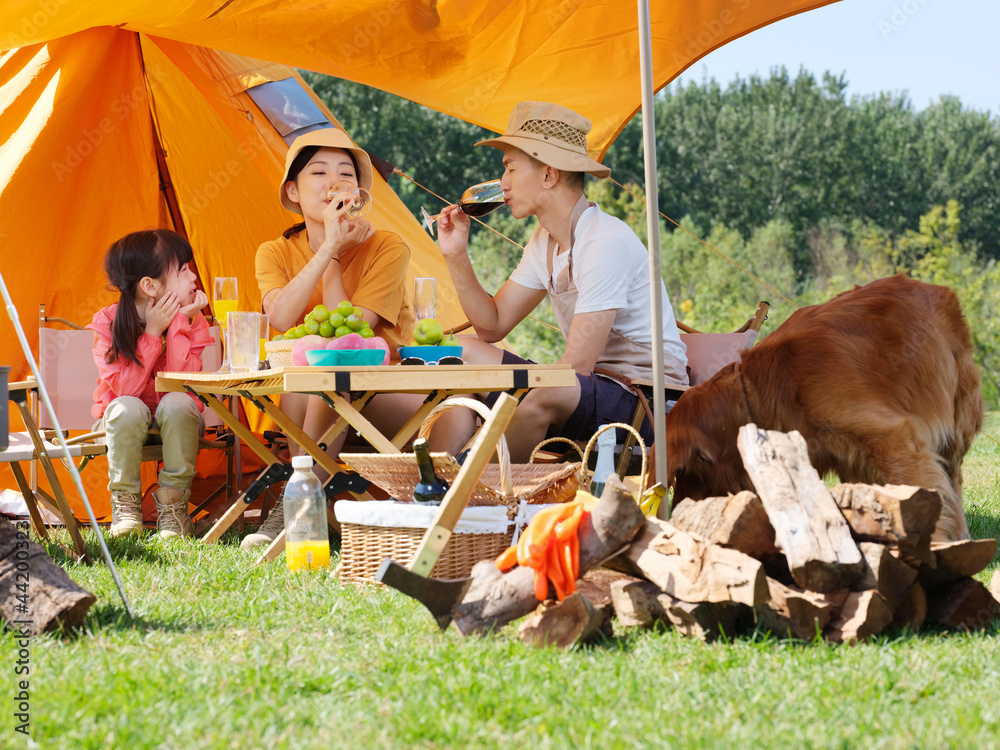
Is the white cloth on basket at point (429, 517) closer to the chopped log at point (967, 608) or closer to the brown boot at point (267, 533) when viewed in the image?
the brown boot at point (267, 533)

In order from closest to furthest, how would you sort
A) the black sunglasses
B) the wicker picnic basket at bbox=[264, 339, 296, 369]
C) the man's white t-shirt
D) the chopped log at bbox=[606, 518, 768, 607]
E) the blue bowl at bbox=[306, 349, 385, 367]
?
the chopped log at bbox=[606, 518, 768, 607], the blue bowl at bbox=[306, 349, 385, 367], the black sunglasses, the wicker picnic basket at bbox=[264, 339, 296, 369], the man's white t-shirt

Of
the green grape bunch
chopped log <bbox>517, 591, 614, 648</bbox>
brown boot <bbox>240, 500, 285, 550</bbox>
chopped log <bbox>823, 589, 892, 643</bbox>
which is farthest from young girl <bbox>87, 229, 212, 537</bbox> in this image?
chopped log <bbox>823, 589, 892, 643</bbox>

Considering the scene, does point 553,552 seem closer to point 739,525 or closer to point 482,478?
point 739,525

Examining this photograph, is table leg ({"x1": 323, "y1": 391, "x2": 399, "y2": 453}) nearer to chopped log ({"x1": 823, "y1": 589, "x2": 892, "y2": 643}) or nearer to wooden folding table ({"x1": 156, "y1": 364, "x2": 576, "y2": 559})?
wooden folding table ({"x1": 156, "y1": 364, "x2": 576, "y2": 559})

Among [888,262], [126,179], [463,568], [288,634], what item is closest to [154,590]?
[288,634]

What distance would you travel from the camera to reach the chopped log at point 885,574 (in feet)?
6.24

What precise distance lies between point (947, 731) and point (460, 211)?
2.53m

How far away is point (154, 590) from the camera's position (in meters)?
2.50

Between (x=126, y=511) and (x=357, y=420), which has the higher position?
(x=357, y=420)

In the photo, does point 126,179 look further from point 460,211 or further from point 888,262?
point 888,262

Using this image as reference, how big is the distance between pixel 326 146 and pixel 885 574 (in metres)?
2.58

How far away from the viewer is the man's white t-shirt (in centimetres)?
326

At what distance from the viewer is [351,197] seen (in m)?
3.40

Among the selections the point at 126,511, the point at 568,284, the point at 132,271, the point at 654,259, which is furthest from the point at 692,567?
the point at 132,271
